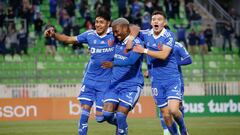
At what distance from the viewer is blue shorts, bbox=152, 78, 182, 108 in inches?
592

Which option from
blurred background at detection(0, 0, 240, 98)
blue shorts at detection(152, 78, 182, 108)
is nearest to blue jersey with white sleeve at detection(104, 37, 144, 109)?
blue shorts at detection(152, 78, 182, 108)

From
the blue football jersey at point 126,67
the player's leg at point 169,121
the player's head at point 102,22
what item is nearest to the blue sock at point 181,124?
the player's leg at point 169,121

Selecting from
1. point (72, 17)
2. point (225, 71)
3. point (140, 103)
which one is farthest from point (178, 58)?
point (72, 17)

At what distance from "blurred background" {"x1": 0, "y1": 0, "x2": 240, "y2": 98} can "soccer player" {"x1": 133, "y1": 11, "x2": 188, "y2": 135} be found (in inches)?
534

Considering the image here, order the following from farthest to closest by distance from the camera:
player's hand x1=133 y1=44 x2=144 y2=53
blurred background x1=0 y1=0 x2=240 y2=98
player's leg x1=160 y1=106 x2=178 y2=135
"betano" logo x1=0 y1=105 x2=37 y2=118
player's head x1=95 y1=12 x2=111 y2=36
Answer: blurred background x1=0 y1=0 x2=240 y2=98 < "betano" logo x1=0 y1=105 x2=37 y2=118 < player's head x1=95 y1=12 x2=111 y2=36 < player's leg x1=160 y1=106 x2=178 y2=135 < player's hand x1=133 y1=44 x2=144 y2=53

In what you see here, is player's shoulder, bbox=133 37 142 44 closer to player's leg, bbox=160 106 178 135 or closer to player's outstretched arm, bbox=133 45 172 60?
player's outstretched arm, bbox=133 45 172 60

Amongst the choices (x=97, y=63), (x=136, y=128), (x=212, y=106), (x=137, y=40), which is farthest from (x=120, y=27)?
(x=212, y=106)

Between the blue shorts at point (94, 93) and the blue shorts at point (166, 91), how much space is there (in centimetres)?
138

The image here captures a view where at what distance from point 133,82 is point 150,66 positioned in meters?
0.51

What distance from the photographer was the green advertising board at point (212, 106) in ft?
94.5

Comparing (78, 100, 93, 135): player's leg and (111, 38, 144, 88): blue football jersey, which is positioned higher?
(111, 38, 144, 88): blue football jersey

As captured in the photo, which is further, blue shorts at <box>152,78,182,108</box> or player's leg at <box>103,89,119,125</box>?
player's leg at <box>103,89,119,125</box>

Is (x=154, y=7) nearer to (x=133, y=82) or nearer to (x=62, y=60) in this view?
(x=62, y=60)

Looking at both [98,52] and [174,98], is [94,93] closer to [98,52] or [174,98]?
[98,52]
